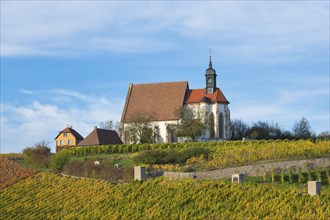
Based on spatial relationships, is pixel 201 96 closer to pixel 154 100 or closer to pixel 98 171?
pixel 154 100

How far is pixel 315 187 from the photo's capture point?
27078mm

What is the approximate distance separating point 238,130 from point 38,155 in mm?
30498

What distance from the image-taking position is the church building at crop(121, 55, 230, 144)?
2434 inches

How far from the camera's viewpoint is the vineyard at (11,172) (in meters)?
37.0

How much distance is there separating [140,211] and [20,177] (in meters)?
12.3

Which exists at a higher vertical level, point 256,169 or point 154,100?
point 154,100

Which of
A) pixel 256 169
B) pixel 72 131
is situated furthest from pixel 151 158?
pixel 72 131

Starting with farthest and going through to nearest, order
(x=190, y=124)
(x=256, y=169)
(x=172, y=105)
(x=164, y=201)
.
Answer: (x=172, y=105) → (x=190, y=124) → (x=256, y=169) → (x=164, y=201)

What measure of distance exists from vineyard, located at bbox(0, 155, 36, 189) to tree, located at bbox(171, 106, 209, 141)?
745 inches

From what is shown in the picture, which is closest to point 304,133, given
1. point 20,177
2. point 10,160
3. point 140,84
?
point 140,84

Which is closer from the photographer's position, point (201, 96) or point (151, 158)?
point (151, 158)

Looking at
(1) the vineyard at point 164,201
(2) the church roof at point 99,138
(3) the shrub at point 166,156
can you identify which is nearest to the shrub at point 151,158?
(3) the shrub at point 166,156

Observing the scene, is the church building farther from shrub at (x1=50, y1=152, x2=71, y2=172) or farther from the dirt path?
the dirt path

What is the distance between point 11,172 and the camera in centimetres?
3962
